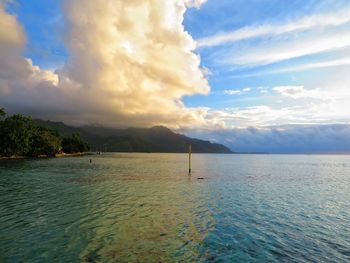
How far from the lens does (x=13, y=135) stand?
159875mm

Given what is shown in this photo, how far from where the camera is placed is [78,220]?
28656 mm

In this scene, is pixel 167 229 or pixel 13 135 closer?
pixel 167 229

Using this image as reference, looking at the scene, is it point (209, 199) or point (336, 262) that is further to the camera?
point (209, 199)

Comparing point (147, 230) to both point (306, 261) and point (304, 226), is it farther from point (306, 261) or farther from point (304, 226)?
point (304, 226)

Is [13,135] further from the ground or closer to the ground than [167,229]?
further from the ground

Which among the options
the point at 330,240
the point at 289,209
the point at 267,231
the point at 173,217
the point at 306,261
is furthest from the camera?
the point at 289,209

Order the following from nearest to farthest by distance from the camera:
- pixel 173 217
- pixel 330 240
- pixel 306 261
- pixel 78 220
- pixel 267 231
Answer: pixel 306 261 < pixel 330 240 < pixel 267 231 < pixel 78 220 < pixel 173 217

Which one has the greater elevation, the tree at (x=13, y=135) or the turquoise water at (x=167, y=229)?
the tree at (x=13, y=135)

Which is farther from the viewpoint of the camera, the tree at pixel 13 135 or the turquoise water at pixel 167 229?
the tree at pixel 13 135

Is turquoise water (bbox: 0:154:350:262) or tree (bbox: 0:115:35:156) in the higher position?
tree (bbox: 0:115:35:156)

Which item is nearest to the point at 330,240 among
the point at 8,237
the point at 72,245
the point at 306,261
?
the point at 306,261

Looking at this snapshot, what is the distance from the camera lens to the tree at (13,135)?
160500 mm

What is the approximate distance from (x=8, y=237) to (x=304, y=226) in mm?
27967

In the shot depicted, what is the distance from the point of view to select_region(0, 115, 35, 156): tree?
16050cm
